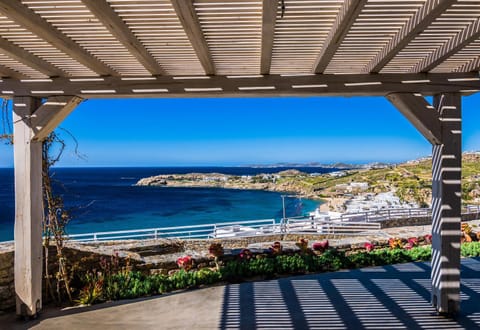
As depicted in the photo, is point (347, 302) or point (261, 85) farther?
point (347, 302)

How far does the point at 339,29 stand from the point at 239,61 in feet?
3.78

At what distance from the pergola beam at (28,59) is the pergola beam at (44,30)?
37 centimetres

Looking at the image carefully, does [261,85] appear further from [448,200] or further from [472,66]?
[448,200]

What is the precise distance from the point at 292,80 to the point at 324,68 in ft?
1.20

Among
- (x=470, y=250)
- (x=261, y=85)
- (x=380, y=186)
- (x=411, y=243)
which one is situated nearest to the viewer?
(x=261, y=85)

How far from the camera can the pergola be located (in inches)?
90.0

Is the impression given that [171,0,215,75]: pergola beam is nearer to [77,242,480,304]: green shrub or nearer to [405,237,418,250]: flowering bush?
[77,242,480,304]: green shrub

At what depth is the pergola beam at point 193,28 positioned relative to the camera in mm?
2119

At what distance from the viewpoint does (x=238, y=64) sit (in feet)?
11.5

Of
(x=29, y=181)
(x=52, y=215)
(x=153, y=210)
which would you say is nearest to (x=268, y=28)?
(x=29, y=181)

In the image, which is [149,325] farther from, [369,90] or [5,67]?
[369,90]

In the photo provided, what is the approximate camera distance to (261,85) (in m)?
3.87

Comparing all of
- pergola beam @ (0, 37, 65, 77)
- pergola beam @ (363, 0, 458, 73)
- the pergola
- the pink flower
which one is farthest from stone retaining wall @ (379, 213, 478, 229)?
pergola beam @ (0, 37, 65, 77)

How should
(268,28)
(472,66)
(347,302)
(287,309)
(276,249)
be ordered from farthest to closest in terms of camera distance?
(276,249)
(347,302)
(287,309)
(472,66)
(268,28)
